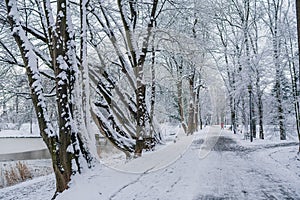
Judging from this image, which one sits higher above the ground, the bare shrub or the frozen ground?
the frozen ground

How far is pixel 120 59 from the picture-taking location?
13.4 meters

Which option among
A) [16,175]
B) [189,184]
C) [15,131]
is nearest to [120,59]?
[16,175]

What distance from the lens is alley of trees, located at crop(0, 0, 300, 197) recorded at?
669 cm

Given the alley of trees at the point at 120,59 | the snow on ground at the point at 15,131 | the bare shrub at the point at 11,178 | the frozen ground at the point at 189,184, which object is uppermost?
the alley of trees at the point at 120,59

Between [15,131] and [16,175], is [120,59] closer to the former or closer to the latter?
[16,175]

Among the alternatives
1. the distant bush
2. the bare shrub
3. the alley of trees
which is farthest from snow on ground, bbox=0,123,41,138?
the bare shrub

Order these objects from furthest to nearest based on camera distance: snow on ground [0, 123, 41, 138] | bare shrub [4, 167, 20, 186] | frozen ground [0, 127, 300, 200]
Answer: snow on ground [0, 123, 41, 138], bare shrub [4, 167, 20, 186], frozen ground [0, 127, 300, 200]

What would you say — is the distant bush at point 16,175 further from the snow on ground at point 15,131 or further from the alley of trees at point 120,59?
the snow on ground at point 15,131

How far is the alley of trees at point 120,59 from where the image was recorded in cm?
669

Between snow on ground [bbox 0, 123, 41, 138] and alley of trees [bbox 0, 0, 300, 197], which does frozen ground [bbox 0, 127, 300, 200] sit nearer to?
Result: alley of trees [bbox 0, 0, 300, 197]

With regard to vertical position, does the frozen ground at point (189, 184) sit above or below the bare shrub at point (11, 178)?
above

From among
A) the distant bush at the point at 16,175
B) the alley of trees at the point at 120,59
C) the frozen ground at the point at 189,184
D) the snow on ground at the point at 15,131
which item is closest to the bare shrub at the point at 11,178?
the distant bush at the point at 16,175

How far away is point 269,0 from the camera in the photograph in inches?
774

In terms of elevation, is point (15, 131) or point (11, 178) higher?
point (15, 131)
